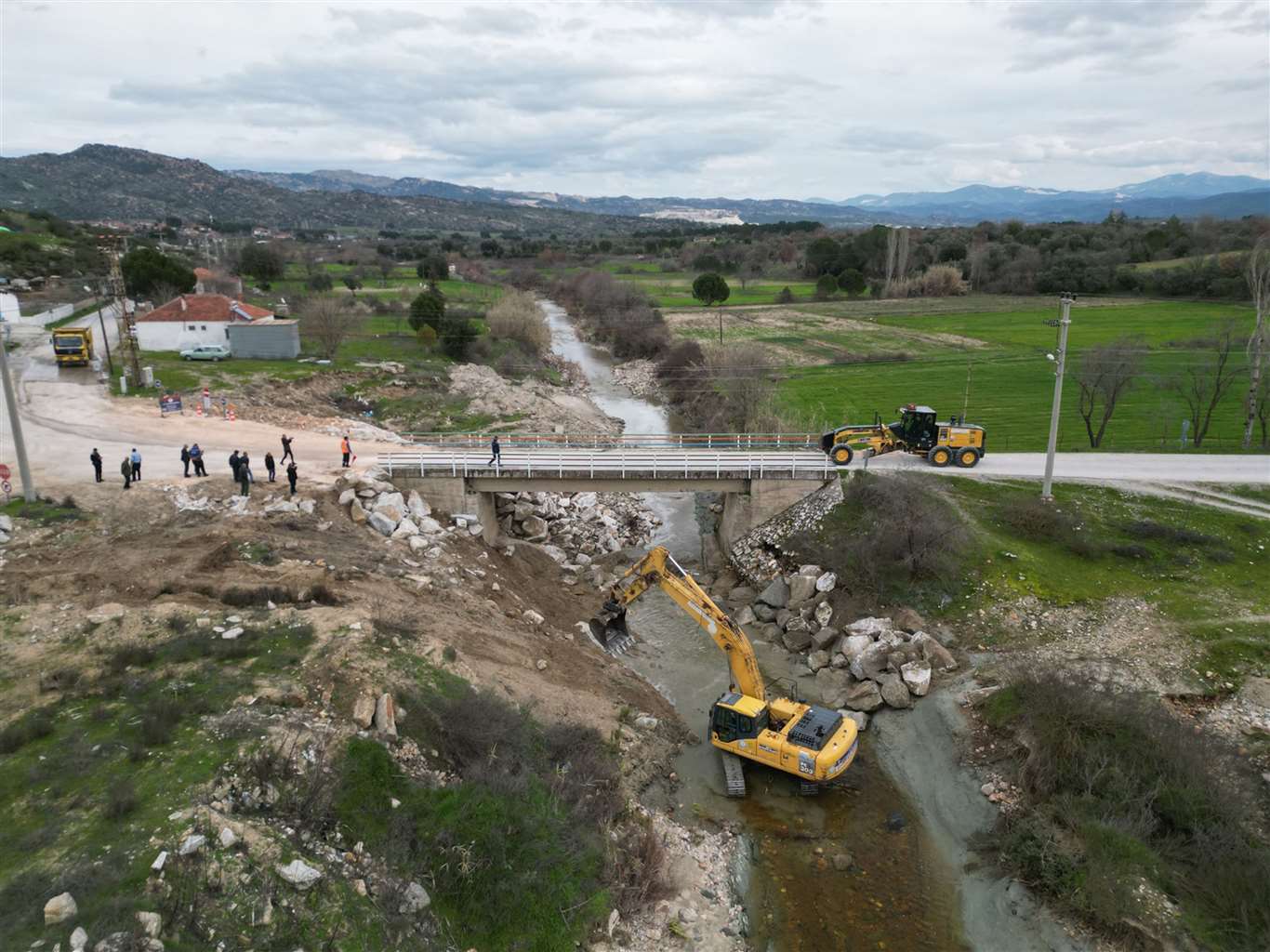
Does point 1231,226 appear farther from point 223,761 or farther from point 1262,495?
point 223,761

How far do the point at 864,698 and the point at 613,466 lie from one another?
12.7 metres

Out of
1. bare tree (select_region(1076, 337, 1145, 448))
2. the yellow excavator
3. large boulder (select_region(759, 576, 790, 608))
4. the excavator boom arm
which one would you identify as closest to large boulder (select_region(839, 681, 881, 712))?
the yellow excavator

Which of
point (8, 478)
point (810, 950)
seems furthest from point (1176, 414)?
point (8, 478)

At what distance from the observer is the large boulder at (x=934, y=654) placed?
22.7 m

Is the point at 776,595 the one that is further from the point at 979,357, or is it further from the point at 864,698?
the point at 979,357

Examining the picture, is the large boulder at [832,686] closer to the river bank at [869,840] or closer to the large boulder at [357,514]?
the river bank at [869,840]

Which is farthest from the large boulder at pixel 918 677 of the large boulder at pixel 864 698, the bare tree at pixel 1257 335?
the bare tree at pixel 1257 335

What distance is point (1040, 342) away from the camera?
65562mm

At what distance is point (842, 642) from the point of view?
2453 cm

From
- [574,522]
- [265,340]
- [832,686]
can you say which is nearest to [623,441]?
[574,522]

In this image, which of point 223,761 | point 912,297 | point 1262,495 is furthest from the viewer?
point 912,297

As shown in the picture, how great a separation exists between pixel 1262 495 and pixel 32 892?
36399 millimetres

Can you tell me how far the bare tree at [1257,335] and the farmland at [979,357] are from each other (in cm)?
149

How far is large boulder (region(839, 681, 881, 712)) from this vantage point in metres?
22.0
